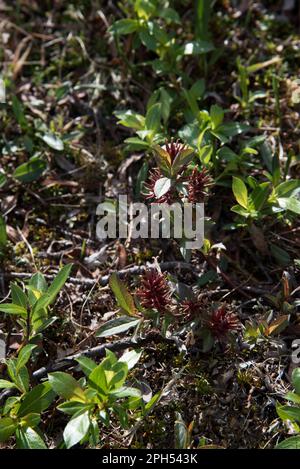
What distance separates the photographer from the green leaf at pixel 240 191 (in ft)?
7.96

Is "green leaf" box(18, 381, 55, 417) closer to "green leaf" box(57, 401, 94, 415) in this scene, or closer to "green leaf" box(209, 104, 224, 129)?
"green leaf" box(57, 401, 94, 415)

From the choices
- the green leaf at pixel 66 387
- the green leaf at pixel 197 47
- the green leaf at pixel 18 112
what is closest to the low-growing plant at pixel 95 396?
the green leaf at pixel 66 387

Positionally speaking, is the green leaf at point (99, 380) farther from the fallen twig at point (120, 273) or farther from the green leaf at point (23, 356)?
the fallen twig at point (120, 273)

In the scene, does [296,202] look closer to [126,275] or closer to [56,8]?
[126,275]

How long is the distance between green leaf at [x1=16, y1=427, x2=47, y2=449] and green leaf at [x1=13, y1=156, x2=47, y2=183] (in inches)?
47.0

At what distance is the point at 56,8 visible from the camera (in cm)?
341

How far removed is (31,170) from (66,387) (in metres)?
1.16

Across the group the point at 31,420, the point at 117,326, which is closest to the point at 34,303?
the point at 117,326

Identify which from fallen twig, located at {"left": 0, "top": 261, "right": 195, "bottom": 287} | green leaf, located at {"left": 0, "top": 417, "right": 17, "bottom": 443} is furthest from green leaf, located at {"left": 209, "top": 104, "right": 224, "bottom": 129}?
green leaf, located at {"left": 0, "top": 417, "right": 17, "bottom": 443}

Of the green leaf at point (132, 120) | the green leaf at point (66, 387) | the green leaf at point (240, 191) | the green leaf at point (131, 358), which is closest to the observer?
the green leaf at point (66, 387)

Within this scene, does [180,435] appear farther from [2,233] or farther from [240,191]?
[2,233]

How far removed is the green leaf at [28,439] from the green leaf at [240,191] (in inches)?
46.4

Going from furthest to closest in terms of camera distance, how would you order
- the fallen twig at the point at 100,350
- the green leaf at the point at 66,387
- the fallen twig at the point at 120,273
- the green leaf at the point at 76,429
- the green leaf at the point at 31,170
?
the green leaf at the point at 31,170 < the fallen twig at the point at 120,273 < the fallen twig at the point at 100,350 < the green leaf at the point at 66,387 < the green leaf at the point at 76,429
